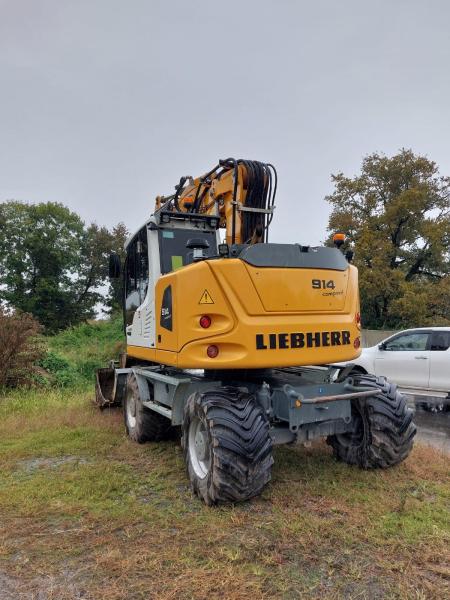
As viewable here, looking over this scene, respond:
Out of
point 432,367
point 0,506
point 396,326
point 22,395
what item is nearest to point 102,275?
point 396,326

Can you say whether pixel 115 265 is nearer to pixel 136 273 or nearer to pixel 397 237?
pixel 136 273

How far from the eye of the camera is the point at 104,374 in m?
8.77

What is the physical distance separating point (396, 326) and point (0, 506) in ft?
68.4

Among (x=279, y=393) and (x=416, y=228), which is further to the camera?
(x=416, y=228)

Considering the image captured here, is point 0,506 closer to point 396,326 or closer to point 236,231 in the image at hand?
point 236,231

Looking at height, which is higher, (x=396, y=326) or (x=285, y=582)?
(x=396, y=326)

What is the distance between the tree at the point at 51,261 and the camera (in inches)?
1420

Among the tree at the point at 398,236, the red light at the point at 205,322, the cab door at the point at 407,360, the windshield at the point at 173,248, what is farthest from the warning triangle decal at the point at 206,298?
the tree at the point at 398,236

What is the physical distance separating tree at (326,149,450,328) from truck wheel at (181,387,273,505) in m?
17.7

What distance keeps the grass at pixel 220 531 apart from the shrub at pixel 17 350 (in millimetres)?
5426

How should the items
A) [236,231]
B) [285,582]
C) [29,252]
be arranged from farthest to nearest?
[29,252]
[236,231]
[285,582]

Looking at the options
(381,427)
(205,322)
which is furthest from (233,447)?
(381,427)

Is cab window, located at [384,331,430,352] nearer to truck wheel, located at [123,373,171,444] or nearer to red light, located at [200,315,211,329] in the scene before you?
truck wheel, located at [123,373,171,444]

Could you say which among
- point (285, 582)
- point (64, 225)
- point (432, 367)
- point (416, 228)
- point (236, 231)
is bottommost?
point (285, 582)
